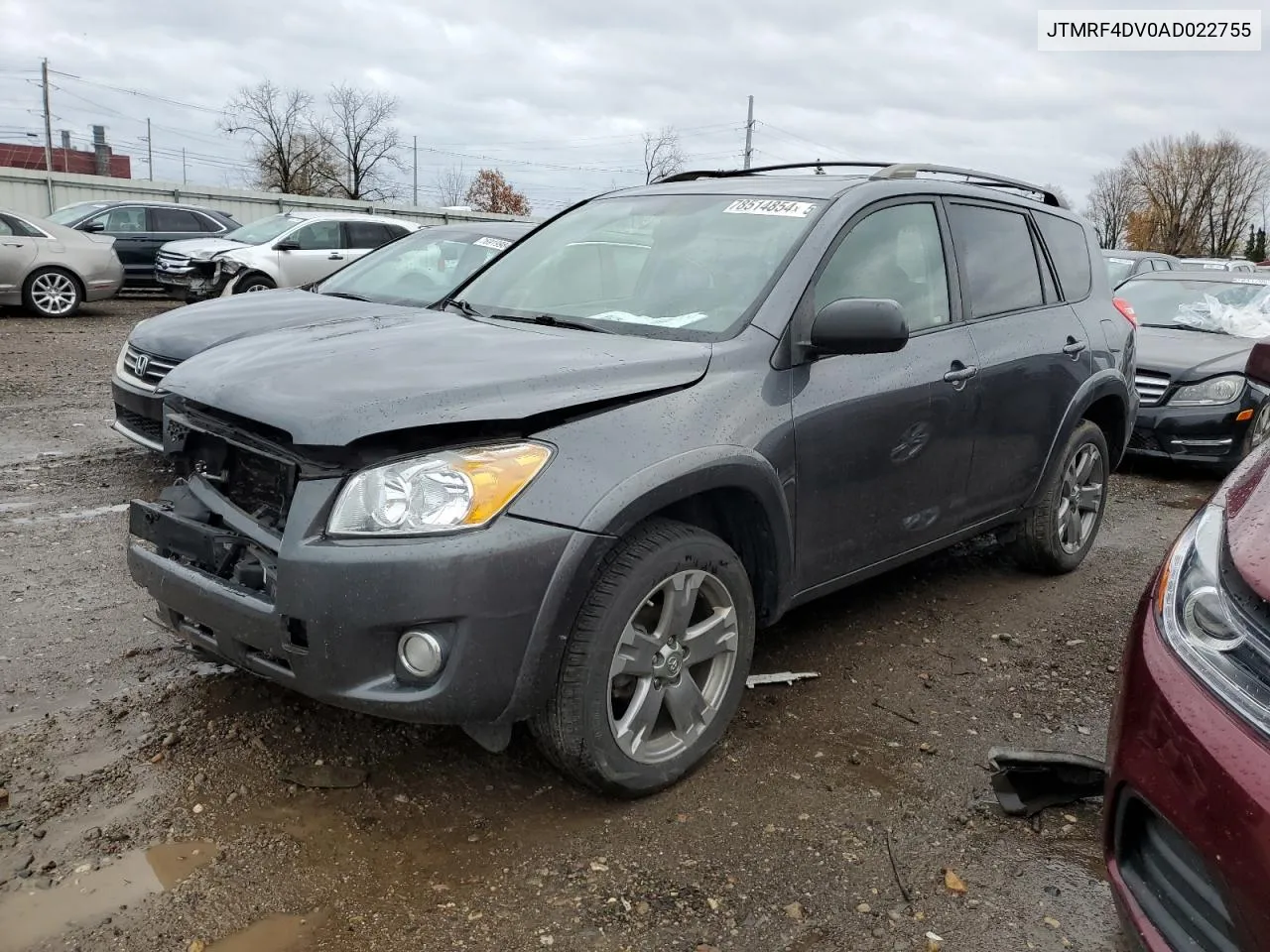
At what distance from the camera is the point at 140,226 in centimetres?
1667

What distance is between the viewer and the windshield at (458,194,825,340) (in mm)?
3299

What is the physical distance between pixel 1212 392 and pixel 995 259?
414cm

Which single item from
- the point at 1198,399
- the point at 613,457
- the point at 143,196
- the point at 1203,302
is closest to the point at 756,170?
the point at 613,457

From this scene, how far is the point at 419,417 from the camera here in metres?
2.46

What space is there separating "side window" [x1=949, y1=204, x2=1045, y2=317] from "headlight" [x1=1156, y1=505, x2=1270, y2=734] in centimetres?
209

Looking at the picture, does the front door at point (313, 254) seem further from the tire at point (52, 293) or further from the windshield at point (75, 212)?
the windshield at point (75, 212)

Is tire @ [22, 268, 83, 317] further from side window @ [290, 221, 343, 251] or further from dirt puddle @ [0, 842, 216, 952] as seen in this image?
dirt puddle @ [0, 842, 216, 952]

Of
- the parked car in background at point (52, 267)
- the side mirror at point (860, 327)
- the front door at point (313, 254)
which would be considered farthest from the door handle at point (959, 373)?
the parked car in background at point (52, 267)

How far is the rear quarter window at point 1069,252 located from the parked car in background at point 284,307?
2.48 metres

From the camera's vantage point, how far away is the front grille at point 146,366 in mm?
5531

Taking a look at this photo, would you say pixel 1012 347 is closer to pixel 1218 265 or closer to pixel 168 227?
pixel 1218 265

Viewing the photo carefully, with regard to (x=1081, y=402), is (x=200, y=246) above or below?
above

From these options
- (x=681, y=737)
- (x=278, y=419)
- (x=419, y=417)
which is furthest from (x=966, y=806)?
(x=278, y=419)

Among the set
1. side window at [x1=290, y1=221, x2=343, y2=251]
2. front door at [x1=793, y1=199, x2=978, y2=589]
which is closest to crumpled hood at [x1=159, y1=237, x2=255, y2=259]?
side window at [x1=290, y1=221, x2=343, y2=251]
